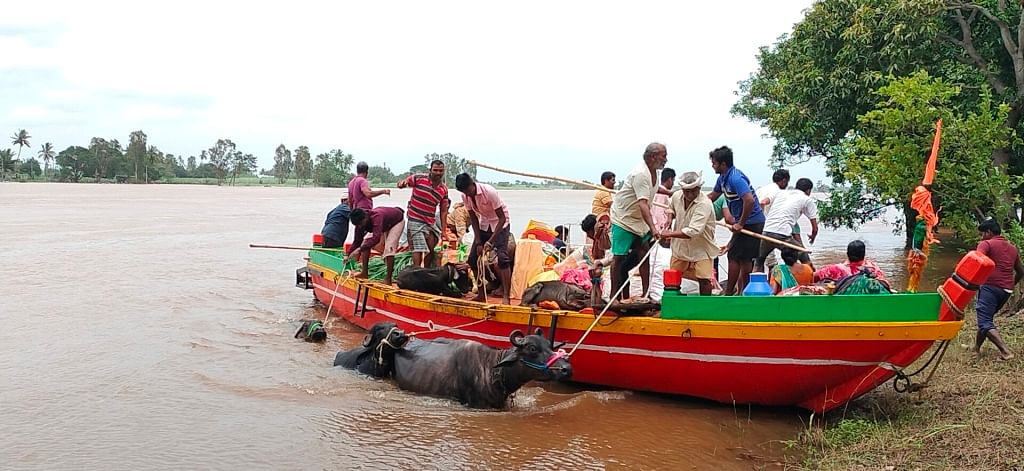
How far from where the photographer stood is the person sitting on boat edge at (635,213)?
7062mm

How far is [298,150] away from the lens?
96.4 meters

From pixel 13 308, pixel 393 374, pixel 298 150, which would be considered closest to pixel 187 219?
pixel 13 308

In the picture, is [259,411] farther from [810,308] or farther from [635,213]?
[810,308]

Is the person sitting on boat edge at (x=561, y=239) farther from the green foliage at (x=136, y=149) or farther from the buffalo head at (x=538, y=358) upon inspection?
the green foliage at (x=136, y=149)

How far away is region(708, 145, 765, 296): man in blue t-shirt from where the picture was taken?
291 inches

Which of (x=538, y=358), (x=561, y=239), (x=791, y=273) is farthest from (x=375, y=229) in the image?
(x=791, y=273)

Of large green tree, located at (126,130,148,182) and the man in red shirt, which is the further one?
large green tree, located at (126,130,148,182)

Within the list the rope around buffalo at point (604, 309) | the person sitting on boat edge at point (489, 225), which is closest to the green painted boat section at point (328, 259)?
the person sitting on boat edge at point (489, 225)

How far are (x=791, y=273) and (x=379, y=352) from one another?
14.2 ft

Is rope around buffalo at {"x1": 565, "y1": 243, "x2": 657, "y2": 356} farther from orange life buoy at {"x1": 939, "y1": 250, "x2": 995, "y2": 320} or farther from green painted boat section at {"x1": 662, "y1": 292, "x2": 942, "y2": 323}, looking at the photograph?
Result: orange life buoy at {"x1": 939, "y1": 250, "x2": 995, "y2": 320}

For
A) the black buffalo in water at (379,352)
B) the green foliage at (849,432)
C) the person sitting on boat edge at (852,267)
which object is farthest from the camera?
the black buffalo in water at (379,352)

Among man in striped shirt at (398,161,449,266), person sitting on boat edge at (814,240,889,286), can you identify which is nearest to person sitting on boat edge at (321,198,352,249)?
man in striped shirt at (398,161,449,266)

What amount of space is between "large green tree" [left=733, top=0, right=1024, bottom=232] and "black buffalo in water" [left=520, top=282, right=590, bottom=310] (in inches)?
215

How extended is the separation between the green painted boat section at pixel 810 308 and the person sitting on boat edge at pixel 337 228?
25.7 ft
